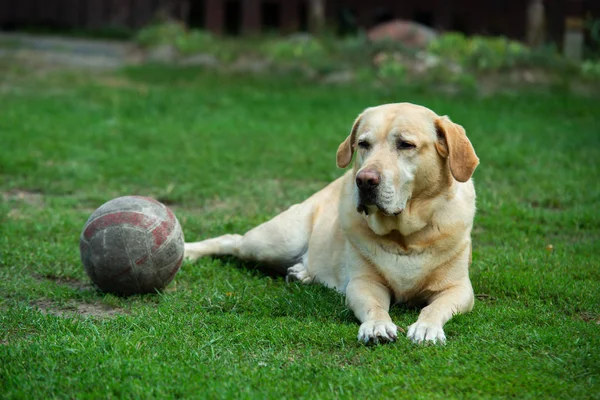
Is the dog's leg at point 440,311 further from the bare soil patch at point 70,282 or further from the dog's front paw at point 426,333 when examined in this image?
the bare soil patch at point 70,282

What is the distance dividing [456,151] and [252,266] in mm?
2016

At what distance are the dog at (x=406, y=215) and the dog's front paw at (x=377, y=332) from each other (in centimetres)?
3

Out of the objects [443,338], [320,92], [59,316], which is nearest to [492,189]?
[443,338]

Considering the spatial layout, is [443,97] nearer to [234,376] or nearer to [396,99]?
[396,99]

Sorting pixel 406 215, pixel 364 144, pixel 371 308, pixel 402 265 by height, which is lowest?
pixel 371 308

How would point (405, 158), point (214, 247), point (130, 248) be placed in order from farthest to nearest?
point (214, 247), point (130, 248), point (405, 158)

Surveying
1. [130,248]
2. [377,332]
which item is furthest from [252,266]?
[377,332]

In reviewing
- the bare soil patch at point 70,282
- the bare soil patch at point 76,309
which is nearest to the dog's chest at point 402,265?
the bare soil patch at point 76,309

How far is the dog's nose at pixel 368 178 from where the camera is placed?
188 inches

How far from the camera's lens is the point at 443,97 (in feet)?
44.7

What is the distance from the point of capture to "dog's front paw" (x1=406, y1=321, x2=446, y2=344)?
177 inches

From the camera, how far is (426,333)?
4.54 meters

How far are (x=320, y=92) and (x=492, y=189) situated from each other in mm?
6078

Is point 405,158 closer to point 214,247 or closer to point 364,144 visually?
point 364,144
